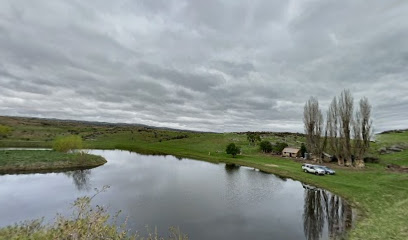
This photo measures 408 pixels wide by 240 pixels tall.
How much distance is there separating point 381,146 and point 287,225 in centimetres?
6680

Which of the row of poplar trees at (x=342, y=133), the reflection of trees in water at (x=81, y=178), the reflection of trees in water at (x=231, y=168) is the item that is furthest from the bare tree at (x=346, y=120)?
the reflection of trees in water at (x=81, y=178)

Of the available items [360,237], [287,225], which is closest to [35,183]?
[287,225]

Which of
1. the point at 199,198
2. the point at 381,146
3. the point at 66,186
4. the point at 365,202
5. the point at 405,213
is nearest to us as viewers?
the point at 405,213

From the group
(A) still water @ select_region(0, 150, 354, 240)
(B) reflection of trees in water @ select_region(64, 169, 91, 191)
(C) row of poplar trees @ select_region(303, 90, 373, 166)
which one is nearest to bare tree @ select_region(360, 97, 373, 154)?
(C) row of poplar trees @ select_region(303, 90, 373, 166)

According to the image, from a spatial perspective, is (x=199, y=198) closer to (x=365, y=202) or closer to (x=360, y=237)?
(x=360, y=237)

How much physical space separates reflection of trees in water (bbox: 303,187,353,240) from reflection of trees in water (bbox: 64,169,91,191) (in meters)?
32.9

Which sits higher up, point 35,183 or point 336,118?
point 336,118

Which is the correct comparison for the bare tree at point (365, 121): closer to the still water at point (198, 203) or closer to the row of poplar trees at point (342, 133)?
the row of poplar trees at point (342, 133)

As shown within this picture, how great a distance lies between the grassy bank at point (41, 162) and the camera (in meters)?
50.2

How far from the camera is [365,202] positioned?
100 ft

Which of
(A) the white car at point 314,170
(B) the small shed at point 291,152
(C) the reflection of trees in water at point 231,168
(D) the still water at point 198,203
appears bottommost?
(D) the still water at point 198,203

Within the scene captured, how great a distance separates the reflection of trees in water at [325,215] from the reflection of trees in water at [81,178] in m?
32.9

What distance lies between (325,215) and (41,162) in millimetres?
58856

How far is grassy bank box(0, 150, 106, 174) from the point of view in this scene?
50188 mm
